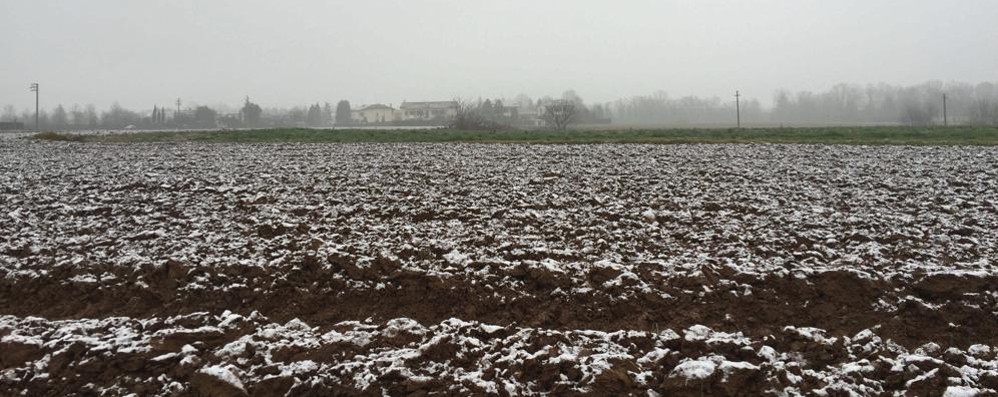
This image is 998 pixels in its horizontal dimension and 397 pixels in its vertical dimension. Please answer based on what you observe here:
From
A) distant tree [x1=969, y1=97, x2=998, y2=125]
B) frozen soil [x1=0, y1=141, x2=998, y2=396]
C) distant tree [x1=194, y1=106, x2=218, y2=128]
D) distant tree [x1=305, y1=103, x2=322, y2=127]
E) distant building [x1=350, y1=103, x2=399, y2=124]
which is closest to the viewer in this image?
frozen soil [x1=0, y1=141, x2=998, y2=396]

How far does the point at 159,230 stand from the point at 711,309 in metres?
8.53

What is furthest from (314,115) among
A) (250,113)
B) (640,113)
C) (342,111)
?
(640,113)

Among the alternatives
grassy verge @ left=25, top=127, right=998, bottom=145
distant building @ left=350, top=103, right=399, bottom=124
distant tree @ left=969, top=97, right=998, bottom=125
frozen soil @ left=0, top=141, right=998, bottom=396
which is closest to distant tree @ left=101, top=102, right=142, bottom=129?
distant building @ left=350, top=103, right=399, bottom=124

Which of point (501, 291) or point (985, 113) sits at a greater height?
point (985, 113)

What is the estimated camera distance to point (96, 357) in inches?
207

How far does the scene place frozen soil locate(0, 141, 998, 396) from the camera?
496 cm

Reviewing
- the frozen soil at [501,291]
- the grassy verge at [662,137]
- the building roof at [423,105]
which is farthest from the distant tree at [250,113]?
the frozen soil at [501,291]

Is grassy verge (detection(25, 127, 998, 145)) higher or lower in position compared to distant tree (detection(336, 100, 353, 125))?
lower

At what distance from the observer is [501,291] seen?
6832mm

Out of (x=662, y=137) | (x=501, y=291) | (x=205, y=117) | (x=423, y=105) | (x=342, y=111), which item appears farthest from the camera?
(x=423, y=105)

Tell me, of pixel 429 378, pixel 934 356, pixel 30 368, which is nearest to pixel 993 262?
pixel 934 356

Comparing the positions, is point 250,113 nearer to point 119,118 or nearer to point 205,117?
point 205,117

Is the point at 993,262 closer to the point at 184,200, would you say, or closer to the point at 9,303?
the point at 9,303

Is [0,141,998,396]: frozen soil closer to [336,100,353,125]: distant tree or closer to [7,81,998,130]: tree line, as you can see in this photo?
[7,81,998,130]: tree line
